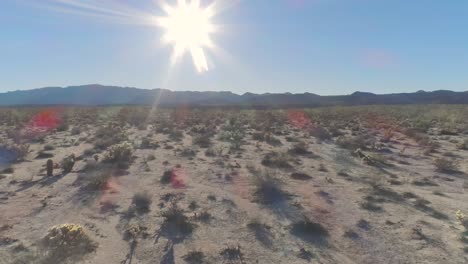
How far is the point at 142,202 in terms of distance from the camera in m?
12.4

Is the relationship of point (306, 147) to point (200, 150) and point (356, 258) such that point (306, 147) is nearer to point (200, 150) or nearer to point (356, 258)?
point (200, 150)

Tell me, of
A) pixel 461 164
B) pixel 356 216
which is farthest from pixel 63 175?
pixel 461 164

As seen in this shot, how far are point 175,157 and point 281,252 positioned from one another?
12.4 meters

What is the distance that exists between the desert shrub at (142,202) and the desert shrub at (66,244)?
7.51 feet

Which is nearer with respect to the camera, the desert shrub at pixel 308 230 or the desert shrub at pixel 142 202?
the desert shrub at pixel 308 230

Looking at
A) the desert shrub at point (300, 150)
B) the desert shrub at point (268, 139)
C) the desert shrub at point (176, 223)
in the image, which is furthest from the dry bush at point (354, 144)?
A: the desert shrub at point (176, 223)

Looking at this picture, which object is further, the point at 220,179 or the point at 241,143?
the point at 241,143

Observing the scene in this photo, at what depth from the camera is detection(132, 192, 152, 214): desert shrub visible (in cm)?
1187

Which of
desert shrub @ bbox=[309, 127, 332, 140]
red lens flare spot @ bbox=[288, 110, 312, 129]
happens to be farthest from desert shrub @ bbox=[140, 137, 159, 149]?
red lens flare spot @ bbox=[288, 110, 312, 129]

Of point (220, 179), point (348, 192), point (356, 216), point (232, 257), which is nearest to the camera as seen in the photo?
point (232, 257)

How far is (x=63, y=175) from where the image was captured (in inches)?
641

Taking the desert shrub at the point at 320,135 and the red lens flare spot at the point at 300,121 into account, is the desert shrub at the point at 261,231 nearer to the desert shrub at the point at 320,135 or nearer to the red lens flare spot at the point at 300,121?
the desert shrub at the point at 320,135

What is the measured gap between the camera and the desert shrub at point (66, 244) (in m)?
8.46

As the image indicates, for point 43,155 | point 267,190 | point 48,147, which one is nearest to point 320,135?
point 267,190
